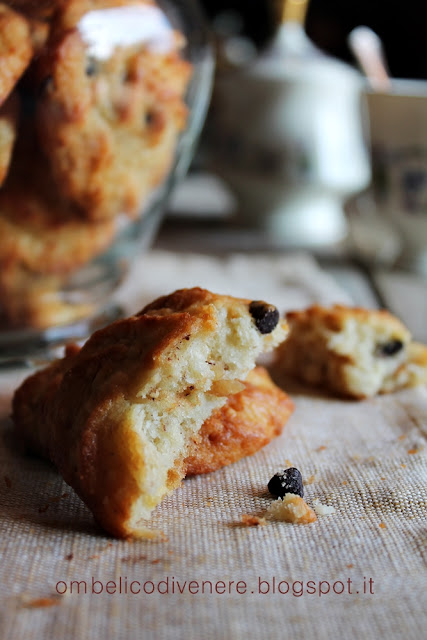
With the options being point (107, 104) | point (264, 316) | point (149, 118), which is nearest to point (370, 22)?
point (149, 118)

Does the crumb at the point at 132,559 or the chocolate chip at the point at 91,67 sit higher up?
the chocolate chip at the point at 91,67

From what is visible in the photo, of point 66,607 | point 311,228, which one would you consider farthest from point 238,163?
point 66,607

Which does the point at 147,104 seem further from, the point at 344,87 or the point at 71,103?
the point at 344,87

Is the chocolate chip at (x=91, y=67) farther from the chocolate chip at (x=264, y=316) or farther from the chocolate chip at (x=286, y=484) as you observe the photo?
the chocolate chip at (x=286, y=484)

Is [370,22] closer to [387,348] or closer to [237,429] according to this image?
[387,348]

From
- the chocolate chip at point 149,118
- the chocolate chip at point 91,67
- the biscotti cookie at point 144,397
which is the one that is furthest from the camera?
the chocolate chip at point 149,118

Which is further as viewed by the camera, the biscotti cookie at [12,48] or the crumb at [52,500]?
the biscotti cookie at [12,48]

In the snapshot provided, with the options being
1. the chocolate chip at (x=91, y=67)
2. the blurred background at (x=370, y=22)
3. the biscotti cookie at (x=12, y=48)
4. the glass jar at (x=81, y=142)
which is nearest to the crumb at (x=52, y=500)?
the glass jar at (x=81, y=142)
